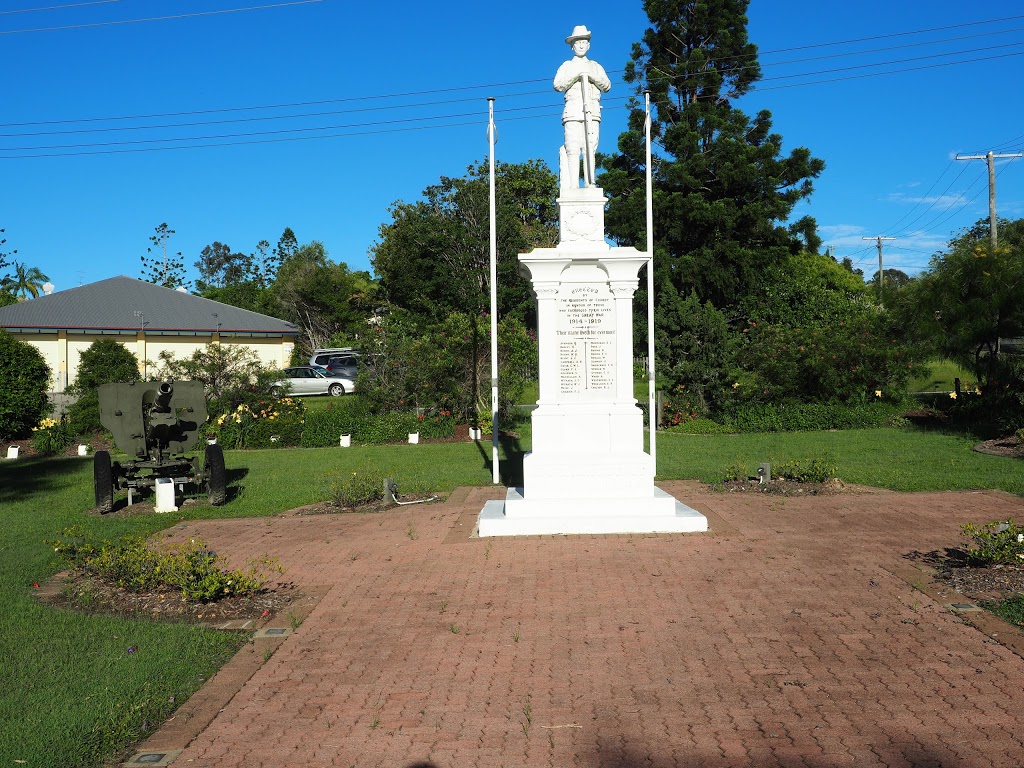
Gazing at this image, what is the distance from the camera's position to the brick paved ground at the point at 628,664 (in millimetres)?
4188

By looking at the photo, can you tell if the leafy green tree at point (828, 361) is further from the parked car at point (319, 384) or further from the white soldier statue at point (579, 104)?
the parked car at point (319, 384)

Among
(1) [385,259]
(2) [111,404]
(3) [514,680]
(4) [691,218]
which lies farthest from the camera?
(1) [385,259]

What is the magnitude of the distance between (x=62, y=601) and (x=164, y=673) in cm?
239

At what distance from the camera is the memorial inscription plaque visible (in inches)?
384

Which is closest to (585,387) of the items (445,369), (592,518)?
(592,518)

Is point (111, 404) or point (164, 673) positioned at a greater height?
point (111, 404)

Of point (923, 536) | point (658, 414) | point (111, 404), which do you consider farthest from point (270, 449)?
point (923, 536)

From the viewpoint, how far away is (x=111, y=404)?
12.3m

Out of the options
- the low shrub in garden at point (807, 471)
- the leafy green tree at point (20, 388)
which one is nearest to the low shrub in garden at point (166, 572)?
the low shrub in garden at point (807, 471)

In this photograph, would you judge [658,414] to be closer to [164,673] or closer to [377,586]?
[377,586]

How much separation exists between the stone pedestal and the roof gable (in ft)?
83.2

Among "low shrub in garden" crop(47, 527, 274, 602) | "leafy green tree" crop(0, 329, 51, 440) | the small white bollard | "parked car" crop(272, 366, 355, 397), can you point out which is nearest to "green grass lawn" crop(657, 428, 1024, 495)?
the small white bollard

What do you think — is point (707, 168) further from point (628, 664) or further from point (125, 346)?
point (628, 664)

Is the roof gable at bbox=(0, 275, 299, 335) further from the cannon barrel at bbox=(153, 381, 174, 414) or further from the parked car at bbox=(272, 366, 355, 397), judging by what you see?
the cannon barrel at bbox=(153, 381, 174, 414)
